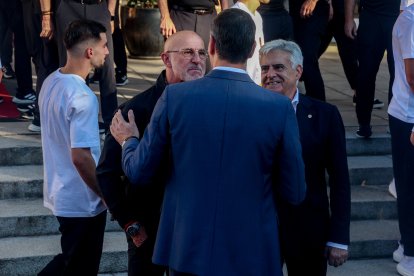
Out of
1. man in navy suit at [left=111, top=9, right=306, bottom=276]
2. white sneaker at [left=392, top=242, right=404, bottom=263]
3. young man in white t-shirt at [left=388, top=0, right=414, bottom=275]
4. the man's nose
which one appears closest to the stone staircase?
white sneaker at [left=392, top=242, right=404, bottom=263]

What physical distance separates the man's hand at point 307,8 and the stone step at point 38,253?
2.75m

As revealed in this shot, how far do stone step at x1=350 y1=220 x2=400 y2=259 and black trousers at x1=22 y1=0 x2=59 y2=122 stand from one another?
9.18ft

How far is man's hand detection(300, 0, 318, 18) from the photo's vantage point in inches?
334

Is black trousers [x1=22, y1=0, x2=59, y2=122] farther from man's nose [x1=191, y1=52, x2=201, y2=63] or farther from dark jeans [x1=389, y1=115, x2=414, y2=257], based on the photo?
man's nose [x1=191, y1=52, x2=201, y2=63]

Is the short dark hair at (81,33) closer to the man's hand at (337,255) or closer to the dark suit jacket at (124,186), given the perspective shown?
the dark suit jacket at (124,186)

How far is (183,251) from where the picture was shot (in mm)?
4035

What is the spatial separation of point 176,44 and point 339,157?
0.98 metres

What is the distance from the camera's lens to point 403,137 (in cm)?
679

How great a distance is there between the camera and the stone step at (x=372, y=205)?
7.75m

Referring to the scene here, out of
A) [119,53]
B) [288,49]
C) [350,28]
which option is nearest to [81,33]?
[288,49]

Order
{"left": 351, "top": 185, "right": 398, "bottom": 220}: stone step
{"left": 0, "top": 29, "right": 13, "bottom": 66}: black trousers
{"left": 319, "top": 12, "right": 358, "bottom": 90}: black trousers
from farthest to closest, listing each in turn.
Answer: {"left": 0, "top": 29, "right": 13, "bottom": 66}: black trousers → {"left": 319, "top": 12, "right": 358, "bottom": 90}: black trousers → {"left": 351, "top": 185, "right": 398, "bottom": 220}: stone step

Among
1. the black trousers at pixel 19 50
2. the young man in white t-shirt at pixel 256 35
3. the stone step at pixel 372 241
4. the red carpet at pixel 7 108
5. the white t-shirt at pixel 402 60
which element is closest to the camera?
the white t-shirt at pixel 402 60

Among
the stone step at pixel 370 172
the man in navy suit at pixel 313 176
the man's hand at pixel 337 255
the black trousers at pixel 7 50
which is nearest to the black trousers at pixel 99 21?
the stone step at pixel 370 172

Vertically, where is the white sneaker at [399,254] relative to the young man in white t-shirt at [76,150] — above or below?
below
